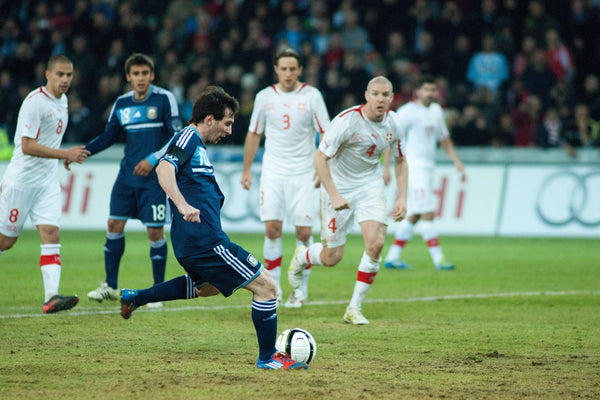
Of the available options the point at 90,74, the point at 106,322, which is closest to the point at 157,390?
the point at 106,322

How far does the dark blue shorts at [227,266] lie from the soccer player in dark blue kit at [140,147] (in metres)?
3.02

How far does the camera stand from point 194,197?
6324mm


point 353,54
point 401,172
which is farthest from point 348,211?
point 353,54

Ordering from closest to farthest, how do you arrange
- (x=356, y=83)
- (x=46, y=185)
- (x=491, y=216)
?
(x=46, y=185) < (x=491, y=216) < (x=356, y=83)

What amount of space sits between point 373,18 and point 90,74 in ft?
22.3

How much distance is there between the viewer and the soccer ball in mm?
6359

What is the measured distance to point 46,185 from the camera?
8844 millimetres

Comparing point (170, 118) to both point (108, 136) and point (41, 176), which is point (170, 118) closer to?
point (108, 136)

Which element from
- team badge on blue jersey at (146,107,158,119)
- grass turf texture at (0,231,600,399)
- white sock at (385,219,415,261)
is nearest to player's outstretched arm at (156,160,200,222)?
grass turf texture at (0,231,600,399)

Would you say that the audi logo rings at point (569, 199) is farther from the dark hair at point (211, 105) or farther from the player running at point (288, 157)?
the dark hair at point (211, 105)

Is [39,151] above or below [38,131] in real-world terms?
below

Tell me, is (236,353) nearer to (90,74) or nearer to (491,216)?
(491,216)

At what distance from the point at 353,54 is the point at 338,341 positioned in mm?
12813

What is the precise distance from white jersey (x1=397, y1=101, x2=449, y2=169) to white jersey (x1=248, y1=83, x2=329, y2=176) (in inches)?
146
